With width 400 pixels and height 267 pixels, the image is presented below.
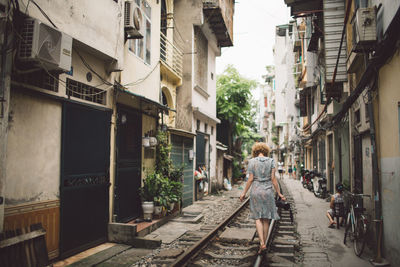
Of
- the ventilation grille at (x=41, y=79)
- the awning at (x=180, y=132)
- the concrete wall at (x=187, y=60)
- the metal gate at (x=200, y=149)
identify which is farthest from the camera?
the metal gate at (x=200, y=149)

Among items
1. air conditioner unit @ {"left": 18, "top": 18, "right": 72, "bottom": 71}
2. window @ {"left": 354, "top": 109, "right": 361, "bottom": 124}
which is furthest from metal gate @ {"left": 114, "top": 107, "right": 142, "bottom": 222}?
window @ {"left": 354, "top": 109, "right": 361, "bottom": 124}

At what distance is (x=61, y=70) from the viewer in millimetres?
5527

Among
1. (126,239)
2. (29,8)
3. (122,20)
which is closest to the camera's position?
(29,8)

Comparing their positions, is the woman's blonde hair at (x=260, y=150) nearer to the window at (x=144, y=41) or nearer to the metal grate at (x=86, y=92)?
the metal grate at (x=86, y=92)

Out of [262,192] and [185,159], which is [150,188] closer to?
[262,192]

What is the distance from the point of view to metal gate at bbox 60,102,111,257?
6004mm

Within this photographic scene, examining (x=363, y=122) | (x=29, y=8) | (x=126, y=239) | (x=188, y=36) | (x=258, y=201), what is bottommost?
(x=126, y=239)

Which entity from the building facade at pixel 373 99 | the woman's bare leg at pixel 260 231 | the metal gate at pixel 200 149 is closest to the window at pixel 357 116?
the building facade at pixel 373 99

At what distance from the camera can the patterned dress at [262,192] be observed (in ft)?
19.8

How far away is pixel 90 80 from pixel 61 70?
1365mm

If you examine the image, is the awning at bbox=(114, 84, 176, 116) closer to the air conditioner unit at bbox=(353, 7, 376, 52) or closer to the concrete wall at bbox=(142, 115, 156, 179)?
the concrete wall at bbox=(142, 115, 156, 179)

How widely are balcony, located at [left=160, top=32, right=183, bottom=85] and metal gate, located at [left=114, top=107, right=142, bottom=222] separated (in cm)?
329

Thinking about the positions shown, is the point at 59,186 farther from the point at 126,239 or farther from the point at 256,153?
the point at 256,153

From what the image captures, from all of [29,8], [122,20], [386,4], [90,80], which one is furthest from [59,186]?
[386,4]
